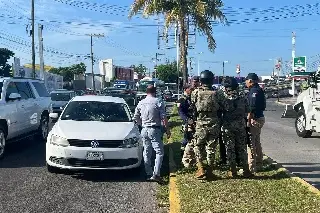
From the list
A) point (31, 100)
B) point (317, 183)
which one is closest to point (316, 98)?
point (317, 183)

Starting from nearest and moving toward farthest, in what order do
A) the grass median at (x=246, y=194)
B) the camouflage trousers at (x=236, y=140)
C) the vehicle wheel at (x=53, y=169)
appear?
the grass median at (x=246, y=194)
the camouflage trousers at (x=236, y=140)
the vehicle wheel at (x=53, y=169)

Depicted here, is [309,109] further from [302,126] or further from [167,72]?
[167,72]

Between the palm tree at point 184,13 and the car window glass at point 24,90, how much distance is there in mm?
9733

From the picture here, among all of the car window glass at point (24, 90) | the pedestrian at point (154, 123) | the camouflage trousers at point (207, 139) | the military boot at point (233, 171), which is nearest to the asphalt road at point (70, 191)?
the pedestrian at point (154, 123)

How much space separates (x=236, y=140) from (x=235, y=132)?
154mm

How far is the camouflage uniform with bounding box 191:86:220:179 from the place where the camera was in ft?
25.0

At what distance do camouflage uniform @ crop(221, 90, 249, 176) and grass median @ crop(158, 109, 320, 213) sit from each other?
31cm

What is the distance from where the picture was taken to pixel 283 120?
2245 cm

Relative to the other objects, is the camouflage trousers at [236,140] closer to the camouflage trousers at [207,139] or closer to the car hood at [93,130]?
the camouflage trousers at [207,139]

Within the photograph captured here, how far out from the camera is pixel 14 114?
1140 centimetres

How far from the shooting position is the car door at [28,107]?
12.3 meters

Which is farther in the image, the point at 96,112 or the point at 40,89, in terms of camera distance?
the point at 40,89

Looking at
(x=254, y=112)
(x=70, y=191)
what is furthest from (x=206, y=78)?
(x=70, y=191)

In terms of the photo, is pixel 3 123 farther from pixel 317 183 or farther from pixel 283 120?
pixel 283 120
